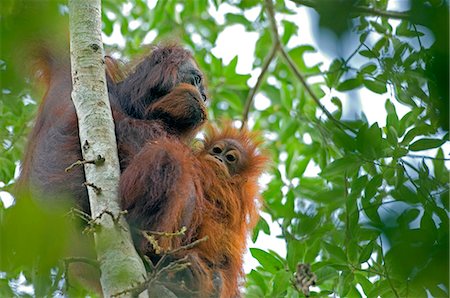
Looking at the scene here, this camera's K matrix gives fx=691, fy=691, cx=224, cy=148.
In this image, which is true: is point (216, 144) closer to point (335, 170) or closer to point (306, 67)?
point (335, 170)

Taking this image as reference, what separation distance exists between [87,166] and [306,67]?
527 cm

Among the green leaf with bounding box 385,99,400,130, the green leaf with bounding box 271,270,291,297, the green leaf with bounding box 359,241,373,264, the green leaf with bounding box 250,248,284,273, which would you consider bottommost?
the green leaf with bounding box 359,241,373,264

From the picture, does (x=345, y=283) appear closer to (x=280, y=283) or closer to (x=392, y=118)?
(x=280, y=283)

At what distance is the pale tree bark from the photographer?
2.77 meters

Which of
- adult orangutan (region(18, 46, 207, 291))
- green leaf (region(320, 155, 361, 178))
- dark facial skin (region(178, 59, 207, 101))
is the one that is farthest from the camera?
dark facial skin (region(178, 59, 207, 101))

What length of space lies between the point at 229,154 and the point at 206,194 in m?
0.57

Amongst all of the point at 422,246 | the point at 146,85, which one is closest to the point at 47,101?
the point at 146,85

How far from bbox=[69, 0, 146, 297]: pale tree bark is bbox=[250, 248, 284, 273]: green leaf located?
189 centimetres

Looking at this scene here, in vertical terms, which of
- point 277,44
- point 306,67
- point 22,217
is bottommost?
point 22,217

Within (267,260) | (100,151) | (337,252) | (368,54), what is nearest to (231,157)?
(267,260)

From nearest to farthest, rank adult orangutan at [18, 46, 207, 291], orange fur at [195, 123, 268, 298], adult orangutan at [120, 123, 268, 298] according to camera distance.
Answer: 1. adult orangutan at [120, 123, 268, 298]
2. adult orangutan at [18, 46, 207, 291]
3. orange fur at [195, 123, 268, 298]

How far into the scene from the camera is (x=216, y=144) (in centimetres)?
493

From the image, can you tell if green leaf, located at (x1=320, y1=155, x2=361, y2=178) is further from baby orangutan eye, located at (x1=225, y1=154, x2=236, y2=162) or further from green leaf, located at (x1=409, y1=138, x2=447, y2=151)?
baby orangutan eye, located at (x1=225, y1=154, x2=236, y2=162)

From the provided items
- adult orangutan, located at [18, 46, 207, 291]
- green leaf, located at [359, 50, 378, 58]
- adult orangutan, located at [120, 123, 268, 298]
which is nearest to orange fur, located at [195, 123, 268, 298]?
adult orangutan, located at [120, 123, 268, 298]
